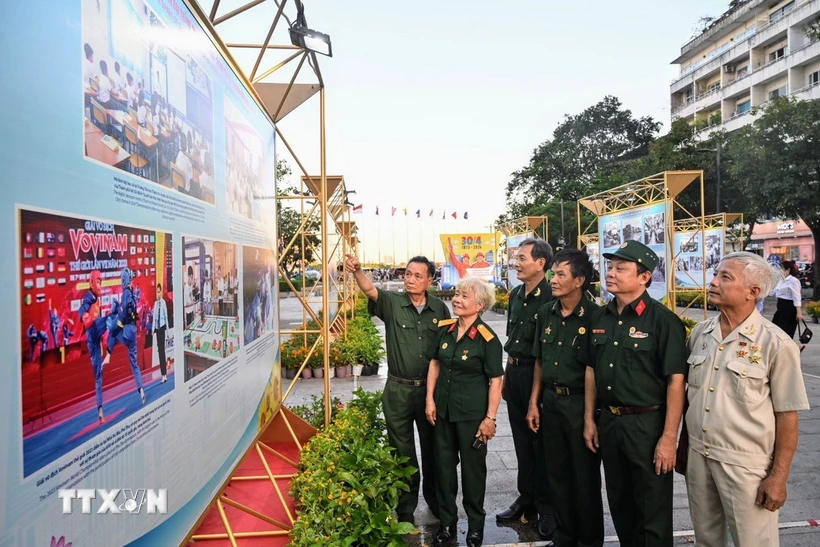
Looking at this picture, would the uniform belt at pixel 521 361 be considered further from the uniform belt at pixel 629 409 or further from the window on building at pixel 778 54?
the window on building at pixel 778 54

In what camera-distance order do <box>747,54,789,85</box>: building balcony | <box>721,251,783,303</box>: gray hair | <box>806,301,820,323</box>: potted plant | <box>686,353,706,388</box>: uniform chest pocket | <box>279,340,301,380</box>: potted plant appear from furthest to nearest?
<box>747,54,789,85</box>: building balcony → <box>806,301,820,323</box>: potted plant → <box>279,340,301,380</box>: potted plant → <box>686,353,706,388</box>: uniform chest pocket → <box>721,251,783,303</box>: gray hair

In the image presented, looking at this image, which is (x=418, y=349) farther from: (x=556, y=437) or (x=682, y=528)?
(x=682, y=528)

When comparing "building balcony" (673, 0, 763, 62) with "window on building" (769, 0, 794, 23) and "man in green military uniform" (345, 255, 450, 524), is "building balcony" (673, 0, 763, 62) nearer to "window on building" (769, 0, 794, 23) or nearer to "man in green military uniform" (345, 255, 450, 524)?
"window on building" (769, 0, 794, 23)

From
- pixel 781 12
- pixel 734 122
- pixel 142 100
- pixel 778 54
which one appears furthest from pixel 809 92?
pixel 142 100

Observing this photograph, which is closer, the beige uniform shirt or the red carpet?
the beige uniform shirt

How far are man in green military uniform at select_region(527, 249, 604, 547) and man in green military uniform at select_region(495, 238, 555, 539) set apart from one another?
251 millimetres

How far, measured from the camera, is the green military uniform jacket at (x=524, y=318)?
3416mm

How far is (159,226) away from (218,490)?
1.28 m

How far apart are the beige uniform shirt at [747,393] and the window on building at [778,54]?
38.3m

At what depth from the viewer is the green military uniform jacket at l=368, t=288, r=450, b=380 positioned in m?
3.34

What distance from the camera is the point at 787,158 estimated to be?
17766 millimetres

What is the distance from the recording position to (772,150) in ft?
58.9


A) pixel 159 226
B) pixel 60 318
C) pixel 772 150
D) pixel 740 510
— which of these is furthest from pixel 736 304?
pixel 772 150

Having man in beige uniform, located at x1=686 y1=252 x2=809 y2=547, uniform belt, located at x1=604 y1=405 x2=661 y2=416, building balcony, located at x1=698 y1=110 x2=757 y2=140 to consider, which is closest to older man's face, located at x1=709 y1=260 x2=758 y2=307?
man in beige uniform, located at x1=686 y1=252 x2=809 y2=547
